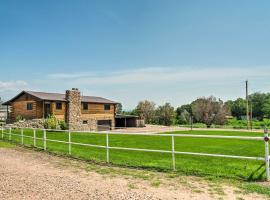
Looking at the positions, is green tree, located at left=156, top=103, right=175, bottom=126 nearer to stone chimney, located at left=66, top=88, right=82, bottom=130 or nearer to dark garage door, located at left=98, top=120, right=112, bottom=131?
dark garage door, located at left=98, top=120, right=112, bottom=131

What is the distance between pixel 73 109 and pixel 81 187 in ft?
103

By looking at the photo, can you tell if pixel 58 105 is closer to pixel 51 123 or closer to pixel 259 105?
pixel 51 123

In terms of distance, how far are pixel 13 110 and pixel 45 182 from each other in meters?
35.3

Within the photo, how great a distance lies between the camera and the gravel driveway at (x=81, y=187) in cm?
529

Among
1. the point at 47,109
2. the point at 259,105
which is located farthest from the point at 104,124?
the point at 259,105

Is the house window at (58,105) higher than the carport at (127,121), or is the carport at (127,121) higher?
the house window at (58,105)

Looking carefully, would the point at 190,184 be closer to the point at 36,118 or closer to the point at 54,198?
the point at 54,198

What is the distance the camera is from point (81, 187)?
599 centimetres

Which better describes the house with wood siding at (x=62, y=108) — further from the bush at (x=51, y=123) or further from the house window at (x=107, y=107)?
the bush at (x=51, y=123)

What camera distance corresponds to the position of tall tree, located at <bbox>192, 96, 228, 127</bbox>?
59.4 m

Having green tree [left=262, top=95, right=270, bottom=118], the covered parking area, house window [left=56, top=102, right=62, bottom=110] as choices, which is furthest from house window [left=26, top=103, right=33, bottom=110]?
green tree [left=262, top=95, right=270, bottom=118]

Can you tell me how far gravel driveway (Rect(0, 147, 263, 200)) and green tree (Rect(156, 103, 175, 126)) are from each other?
52.4m

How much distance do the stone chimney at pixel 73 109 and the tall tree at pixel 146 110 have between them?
2785cm

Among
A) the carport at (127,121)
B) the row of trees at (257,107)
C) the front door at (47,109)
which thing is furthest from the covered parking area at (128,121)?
the row of trees at (257,107)
